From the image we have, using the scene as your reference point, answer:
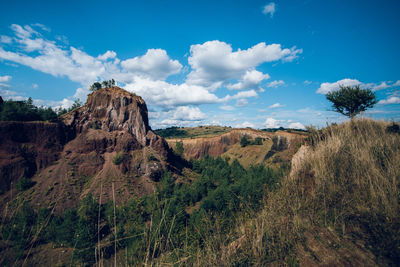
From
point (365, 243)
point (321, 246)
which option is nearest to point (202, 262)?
point (321, 246)

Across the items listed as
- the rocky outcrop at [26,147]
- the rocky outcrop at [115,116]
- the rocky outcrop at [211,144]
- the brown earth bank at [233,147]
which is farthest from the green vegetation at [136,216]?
the rocky outcrop at [211,144]

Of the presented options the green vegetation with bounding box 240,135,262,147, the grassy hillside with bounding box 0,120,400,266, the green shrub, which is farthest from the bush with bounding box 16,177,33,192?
the green vegetation with bounding box 240,135,262,147

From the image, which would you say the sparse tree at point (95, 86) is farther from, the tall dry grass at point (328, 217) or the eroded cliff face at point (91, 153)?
the tall dry grass at point (328, 217)

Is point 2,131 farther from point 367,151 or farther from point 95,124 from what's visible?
point 367,151

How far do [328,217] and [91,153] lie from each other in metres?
52.4

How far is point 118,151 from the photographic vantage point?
48094mm

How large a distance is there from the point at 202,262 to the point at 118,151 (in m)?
50.6

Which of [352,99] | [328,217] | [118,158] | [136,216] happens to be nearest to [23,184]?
[118,158]

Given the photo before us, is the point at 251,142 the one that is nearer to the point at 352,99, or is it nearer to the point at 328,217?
the point at 352,99

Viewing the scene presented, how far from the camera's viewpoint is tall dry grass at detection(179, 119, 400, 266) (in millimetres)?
3324

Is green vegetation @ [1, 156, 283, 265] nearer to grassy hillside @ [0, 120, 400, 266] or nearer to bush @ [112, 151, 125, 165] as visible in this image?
grassy hillside @ [0, 120, 400, 266]

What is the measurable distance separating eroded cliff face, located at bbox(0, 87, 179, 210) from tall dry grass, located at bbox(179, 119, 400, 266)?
112ft

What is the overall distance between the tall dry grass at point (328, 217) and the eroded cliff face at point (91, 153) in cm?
3411

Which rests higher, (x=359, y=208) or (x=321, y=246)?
(x=359, y=208)
